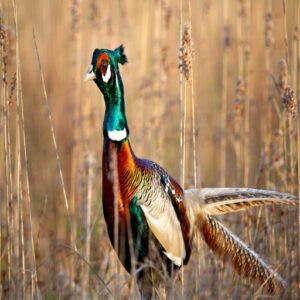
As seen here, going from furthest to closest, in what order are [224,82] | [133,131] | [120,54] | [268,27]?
[133,131], [224,82], [268,27], [120,54]

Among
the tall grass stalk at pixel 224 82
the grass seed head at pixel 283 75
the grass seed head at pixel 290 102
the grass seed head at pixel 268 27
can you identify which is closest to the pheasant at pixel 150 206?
the grass seed head at pixel 290 102

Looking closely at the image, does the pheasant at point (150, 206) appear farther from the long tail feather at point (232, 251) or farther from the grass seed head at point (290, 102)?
the grass seed head at point (290, 102)

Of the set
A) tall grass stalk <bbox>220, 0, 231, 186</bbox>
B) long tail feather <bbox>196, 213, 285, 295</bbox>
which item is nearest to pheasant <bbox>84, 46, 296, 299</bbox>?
long tail feather <bbox>196, 213, 285, 295</bbox>

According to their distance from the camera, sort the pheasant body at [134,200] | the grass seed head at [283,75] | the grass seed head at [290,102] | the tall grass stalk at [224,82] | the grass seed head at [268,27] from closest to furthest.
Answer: the grass seed head at [290,102]
the pheasant body at [134,200]
the grass seed head at [283,75]
the grass seed head at [268,27]
the tall grass stalk at [224,82]

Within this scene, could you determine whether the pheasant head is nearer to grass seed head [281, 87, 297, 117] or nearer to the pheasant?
the pheasant

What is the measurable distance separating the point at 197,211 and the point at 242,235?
81 centimetres

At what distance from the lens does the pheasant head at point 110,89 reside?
373 cm

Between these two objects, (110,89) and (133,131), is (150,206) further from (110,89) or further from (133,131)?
(133,131)

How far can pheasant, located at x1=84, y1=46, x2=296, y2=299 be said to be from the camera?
371 centimetres

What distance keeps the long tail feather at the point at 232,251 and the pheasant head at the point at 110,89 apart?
59 cm

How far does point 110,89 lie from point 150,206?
1.93ft

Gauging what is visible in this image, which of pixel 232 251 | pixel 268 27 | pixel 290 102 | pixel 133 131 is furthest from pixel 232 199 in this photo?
pixel 133 131

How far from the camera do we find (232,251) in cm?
386

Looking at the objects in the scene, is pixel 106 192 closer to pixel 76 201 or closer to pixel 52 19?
pixel 76 201
